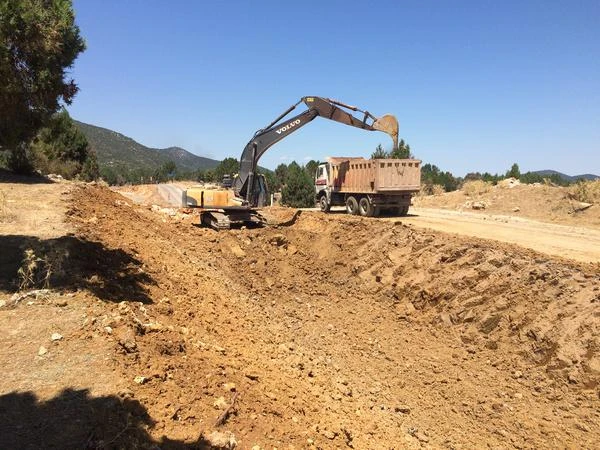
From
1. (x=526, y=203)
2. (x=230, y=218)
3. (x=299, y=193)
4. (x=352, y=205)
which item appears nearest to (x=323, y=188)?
(x=352, y=205)

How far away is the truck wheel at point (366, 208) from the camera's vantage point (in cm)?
1873

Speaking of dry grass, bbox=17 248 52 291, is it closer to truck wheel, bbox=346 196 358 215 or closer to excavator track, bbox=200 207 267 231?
excavator track, bbox=200 207 267 231

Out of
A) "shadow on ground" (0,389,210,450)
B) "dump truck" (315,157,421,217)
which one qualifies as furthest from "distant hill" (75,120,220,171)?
"shadow on ground" (0,389,210,450)

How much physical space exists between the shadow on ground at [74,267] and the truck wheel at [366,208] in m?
11.0

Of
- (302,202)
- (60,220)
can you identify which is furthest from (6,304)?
(302,202)

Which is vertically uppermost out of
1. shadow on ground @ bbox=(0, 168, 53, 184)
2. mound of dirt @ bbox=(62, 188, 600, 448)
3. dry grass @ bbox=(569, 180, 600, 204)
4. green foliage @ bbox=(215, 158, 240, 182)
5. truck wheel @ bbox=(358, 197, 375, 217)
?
green foliage @ bbox=(215, 158, 240, 182)

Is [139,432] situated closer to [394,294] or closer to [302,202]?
[394,294]

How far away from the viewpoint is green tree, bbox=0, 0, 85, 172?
6691 mm

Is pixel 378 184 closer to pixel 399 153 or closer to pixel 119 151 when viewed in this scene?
pixel 399 153

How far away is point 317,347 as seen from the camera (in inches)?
384

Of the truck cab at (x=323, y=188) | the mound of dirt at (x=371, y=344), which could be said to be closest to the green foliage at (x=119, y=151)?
the truck cab at (x=323, y=188)

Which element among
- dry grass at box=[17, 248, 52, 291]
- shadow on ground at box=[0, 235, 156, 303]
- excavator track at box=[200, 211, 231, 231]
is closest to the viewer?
dry grass at box=[17, 248, 52, 291]

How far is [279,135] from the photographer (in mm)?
18406

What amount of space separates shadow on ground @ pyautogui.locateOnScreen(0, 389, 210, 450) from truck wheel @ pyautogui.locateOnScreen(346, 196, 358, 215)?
52.7ft
